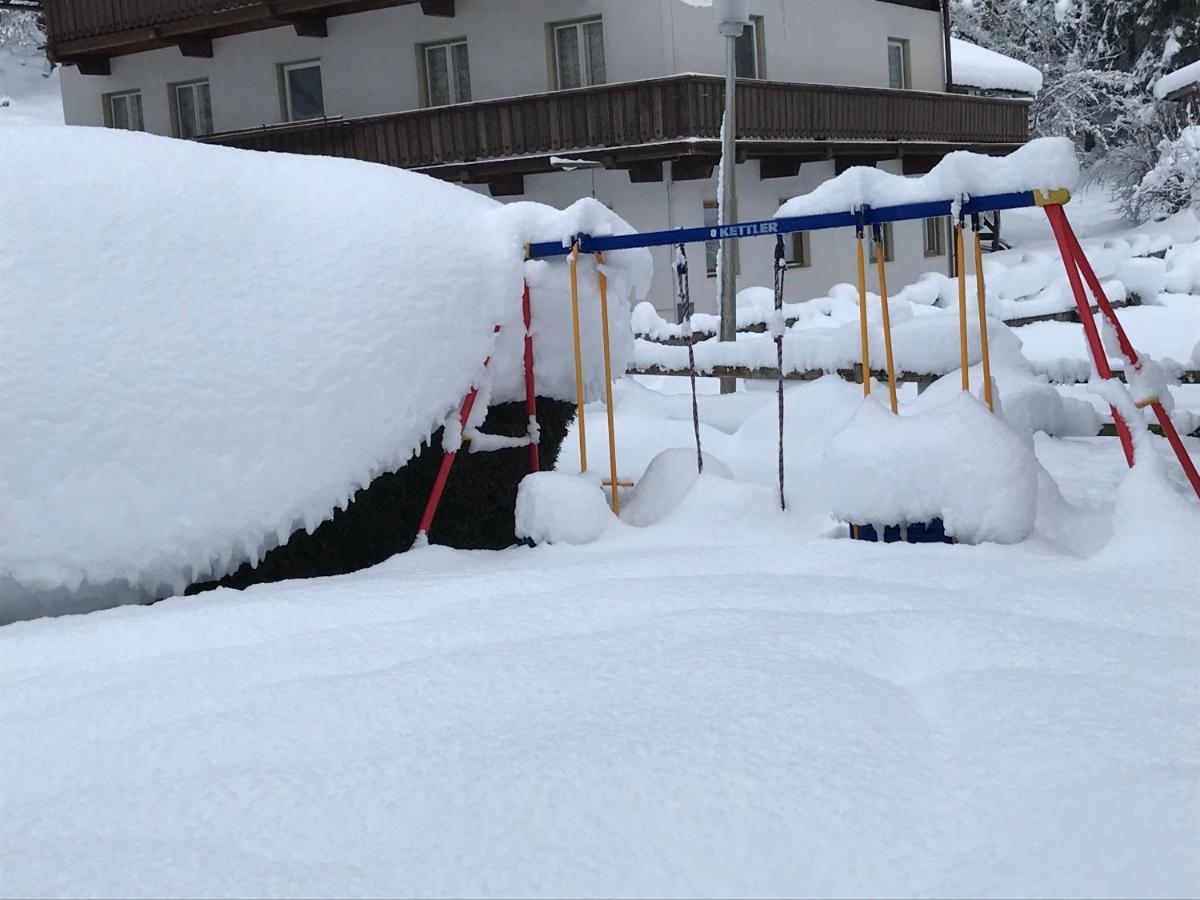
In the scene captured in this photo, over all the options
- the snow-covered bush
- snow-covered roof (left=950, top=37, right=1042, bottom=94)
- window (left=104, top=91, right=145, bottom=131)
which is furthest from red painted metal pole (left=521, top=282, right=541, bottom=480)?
snow-covered roof (left=950, top=37, right=1042, bottom=94)

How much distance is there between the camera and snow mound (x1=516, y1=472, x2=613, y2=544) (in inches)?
232

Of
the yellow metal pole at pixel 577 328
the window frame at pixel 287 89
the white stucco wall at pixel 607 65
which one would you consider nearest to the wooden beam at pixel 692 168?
the white stucco wall at pixel 607 65

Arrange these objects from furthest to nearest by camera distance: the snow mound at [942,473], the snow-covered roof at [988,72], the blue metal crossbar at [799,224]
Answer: the snow-covered roof at [988,72]
the blue metal crossbar at [799,224]
the snow mound at [942,473]

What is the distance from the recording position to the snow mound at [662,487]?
6.34 m

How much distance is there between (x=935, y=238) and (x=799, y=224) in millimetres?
20062

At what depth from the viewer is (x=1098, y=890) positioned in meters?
2.44

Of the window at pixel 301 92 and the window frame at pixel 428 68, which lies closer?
the window frame at pixel 428 68

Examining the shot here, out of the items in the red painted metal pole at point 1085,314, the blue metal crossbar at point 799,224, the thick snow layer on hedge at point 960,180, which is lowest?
the red painted metal pole at point 1085,314

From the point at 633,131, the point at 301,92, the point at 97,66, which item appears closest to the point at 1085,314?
the point at 633,131

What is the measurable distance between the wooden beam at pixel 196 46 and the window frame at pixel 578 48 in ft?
20.0

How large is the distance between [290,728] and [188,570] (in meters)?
1.83

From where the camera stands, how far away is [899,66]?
947 inches

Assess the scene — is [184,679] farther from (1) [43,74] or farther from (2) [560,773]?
(1) [43,74]

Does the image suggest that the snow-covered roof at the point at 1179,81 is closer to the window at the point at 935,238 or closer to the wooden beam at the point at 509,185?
the window at the point at 935,238
